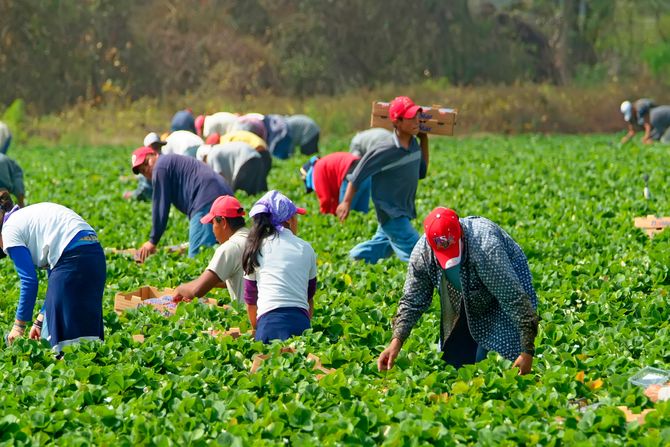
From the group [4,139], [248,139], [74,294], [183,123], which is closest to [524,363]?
[74,294]

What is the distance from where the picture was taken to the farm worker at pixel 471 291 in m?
6.20

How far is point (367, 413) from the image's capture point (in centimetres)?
580

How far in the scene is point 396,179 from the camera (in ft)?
35.7

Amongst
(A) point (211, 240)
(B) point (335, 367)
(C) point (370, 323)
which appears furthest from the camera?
(A) point (211, 240)

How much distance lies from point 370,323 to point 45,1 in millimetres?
34357

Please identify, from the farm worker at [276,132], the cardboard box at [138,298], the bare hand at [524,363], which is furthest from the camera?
the farm worker at [276,132]

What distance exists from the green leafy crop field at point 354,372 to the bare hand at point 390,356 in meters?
0.05

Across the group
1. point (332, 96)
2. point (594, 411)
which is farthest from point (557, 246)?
point (332, 96)

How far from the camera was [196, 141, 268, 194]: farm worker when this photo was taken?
610 inches

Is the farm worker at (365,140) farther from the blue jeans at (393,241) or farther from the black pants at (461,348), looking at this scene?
the black pants at (461,348)

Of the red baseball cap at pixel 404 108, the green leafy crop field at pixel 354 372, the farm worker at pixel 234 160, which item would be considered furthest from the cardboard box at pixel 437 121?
the farm worker at pixel 234 160

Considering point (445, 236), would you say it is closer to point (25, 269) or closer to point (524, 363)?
point (524, 363)

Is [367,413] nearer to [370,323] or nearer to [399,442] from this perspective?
[399,442]

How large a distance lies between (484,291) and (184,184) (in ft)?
17.0
